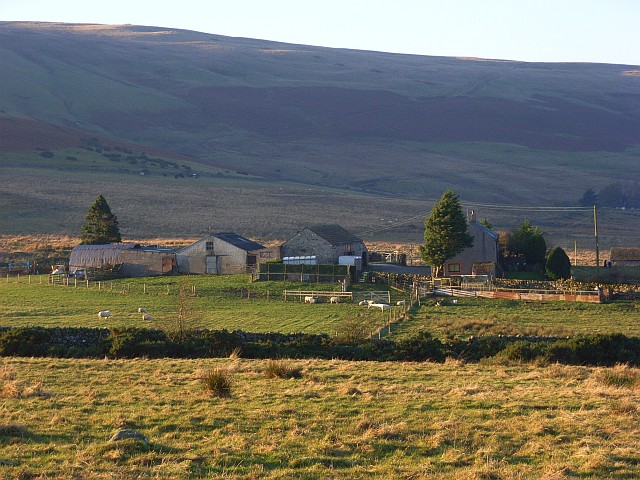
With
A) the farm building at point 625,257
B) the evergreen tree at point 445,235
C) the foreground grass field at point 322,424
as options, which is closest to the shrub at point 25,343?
the foreground grass field at point 322,424

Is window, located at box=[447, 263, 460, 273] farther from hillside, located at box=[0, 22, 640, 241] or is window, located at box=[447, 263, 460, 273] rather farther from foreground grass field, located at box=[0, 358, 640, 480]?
foreground grass field, located at box=[0, 358, 640, 480]

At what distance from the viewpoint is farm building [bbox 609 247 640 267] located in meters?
59.0

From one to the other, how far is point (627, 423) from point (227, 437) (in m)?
6.53

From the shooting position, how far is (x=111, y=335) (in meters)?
26.9

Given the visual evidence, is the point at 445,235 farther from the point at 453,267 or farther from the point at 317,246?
the point at 317,246

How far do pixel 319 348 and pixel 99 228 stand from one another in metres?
37.9

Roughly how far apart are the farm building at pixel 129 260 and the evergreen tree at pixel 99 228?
361cm

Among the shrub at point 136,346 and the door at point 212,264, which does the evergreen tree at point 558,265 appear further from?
the shrub at point 136,346

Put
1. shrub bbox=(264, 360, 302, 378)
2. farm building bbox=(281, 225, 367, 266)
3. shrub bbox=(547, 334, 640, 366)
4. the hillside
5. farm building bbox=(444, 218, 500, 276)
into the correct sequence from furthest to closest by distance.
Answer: the hillside, farm building bbox=(444, 218, 500, 276), farm building bbox=(281, 225, 367, 266), shrub bbox=(547, 334, 640, 366), shrub bbox=(264, 360, 302, 378)

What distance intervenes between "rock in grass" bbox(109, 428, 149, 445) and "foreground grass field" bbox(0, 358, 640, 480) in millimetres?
206

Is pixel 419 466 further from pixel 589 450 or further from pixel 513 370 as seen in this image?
Answer: pixel 513 370

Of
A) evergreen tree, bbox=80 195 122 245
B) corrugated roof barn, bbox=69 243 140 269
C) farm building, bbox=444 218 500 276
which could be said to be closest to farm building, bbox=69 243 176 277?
corrugated roof barn, bbox=69 243 140 269

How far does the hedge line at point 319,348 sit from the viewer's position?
24000 mm

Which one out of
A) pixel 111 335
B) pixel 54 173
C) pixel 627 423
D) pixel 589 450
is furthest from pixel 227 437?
pixel 54 173
